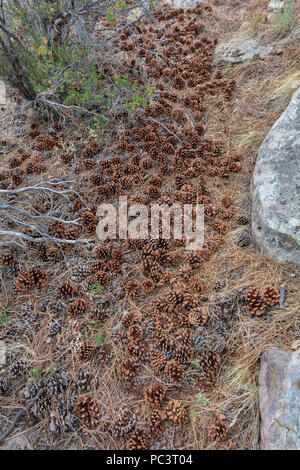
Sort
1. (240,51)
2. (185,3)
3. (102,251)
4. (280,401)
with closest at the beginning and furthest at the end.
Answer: (280,401) → (102,251) → (240,51) → (185,3)

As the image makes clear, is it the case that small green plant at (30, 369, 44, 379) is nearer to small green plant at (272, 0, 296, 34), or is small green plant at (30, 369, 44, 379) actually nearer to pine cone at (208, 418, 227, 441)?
pine cone at (208, 418, 227, 441)

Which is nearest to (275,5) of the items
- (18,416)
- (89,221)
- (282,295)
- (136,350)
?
(89,221)

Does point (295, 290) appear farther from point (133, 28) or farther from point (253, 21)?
point (133, 28)

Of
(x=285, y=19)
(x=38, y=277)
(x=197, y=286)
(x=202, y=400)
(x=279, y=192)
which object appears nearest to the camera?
(x=202, y=400)

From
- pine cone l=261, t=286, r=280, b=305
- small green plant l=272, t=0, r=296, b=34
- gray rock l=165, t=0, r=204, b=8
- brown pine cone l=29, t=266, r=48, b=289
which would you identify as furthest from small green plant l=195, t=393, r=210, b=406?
gray rock l=165, t=0, r=204, b=8

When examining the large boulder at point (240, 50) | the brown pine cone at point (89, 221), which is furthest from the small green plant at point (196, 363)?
the large boulder at point (240, 50)

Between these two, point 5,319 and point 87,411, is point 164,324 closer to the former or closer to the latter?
point 87,411
